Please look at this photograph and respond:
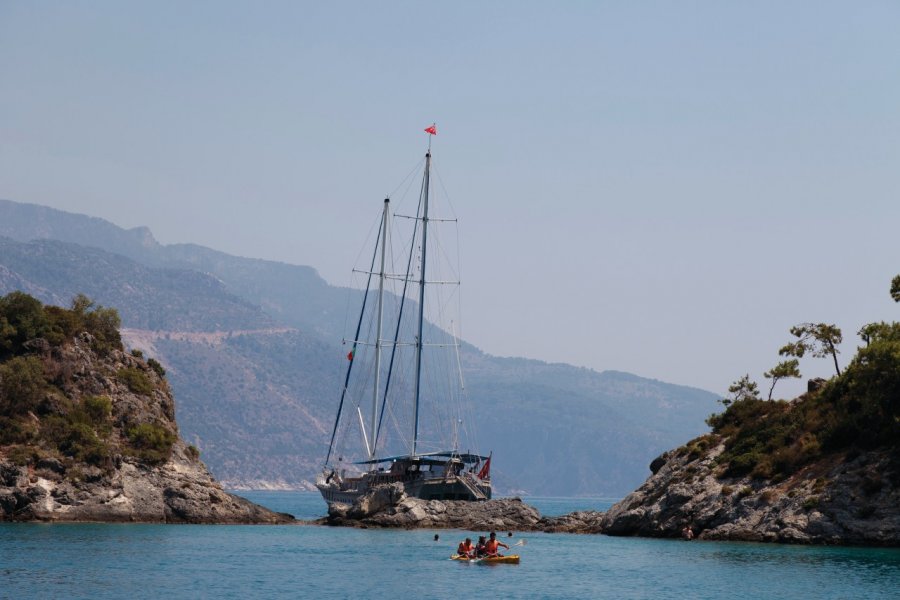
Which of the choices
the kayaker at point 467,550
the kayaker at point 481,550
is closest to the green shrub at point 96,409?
the kayaker at point 467,550

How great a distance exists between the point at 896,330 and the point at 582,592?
1596 inches

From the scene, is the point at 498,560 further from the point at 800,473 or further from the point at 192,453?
the point at 192,453

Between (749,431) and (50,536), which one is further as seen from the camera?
(749,431)

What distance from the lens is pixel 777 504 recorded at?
3435 inches

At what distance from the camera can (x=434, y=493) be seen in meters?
118

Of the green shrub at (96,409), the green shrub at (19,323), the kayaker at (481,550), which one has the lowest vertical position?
the kayaker at (481,550)

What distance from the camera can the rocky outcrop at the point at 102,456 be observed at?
306 ft

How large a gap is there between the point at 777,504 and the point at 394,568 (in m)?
30.0

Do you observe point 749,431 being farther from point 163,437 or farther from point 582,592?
point 163,437

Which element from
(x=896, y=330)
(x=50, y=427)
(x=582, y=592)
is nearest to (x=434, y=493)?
(x=50, y=427)

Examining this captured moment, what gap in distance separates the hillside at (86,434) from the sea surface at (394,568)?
3.40 metres

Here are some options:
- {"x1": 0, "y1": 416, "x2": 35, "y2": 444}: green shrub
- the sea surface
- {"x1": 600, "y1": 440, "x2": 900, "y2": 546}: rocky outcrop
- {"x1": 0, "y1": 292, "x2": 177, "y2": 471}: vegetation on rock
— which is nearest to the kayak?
the sea surface

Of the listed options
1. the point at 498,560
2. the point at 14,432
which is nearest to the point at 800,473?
the point at 498,560

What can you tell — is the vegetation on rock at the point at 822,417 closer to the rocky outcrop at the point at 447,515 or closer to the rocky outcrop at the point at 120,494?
the rocky outcrop at the point at 447,515
